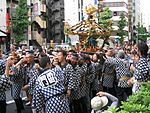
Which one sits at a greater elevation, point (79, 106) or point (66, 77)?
point (66, 77)

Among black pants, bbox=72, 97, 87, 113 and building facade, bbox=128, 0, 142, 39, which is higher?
building facade, bbox=128, 0, 142, 39

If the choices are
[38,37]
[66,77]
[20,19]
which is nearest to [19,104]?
[66,77]

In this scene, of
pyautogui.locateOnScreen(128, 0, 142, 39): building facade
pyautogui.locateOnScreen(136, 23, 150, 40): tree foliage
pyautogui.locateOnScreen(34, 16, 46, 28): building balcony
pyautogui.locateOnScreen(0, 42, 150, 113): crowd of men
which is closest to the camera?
pyautogui.locateOnScreen(0, 42, 150, 113): crowd of men

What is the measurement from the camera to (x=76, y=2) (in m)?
70.4

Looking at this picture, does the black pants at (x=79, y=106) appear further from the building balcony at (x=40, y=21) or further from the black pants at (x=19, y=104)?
the building balcony at (x=40, y=21)

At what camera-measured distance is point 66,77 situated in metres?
8.31

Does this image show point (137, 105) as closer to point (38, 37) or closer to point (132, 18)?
point (38, 37)

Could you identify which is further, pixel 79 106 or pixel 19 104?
pixel 19 104

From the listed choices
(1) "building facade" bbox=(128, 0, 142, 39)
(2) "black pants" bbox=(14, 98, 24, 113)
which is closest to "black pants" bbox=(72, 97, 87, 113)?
(2) "black pants" bbox=(14, 98, 24, 113)

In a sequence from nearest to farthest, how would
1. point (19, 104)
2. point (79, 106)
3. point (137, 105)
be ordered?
1. point (137, 105)
2. point (79, 106)
3. point (19, 104)

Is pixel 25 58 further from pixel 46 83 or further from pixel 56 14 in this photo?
pixel 56 14

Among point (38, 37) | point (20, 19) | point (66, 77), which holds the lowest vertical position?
point (66, 77)

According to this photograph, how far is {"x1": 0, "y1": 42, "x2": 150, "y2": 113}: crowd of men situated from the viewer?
245 inches

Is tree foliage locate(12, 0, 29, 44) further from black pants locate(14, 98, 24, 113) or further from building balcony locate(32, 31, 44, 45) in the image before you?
black pants locate(14, 98, 24, 113)
